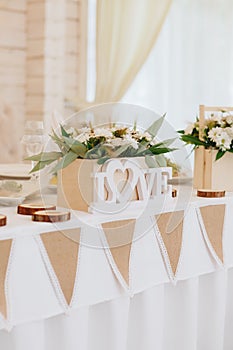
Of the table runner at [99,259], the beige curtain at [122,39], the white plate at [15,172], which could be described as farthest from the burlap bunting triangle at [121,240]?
the beige curtain at [122,39]

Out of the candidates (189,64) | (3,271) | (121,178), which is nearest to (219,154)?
(121,178)

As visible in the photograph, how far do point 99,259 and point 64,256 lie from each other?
14cm

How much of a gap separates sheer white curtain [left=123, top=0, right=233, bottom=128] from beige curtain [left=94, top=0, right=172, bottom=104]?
0.15 metres

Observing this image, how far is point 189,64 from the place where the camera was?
15.7 feet

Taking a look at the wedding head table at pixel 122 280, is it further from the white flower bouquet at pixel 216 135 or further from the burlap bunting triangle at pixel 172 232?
the white flower bouquet at pixel 216 135

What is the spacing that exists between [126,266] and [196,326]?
0.49 meters

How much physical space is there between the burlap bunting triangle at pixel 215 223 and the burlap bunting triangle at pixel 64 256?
0.59 metres

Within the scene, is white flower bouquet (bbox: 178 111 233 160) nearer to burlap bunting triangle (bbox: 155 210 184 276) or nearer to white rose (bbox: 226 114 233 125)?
white rose (bbox: 226 114 233 125)

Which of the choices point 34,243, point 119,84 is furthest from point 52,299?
point 119,84

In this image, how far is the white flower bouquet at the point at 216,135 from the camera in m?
2.46

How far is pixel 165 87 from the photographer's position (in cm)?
475

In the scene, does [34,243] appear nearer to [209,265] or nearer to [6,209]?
[6,209]

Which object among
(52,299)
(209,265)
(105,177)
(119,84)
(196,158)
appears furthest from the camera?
(119,84)

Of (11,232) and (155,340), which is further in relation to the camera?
(155,340)
